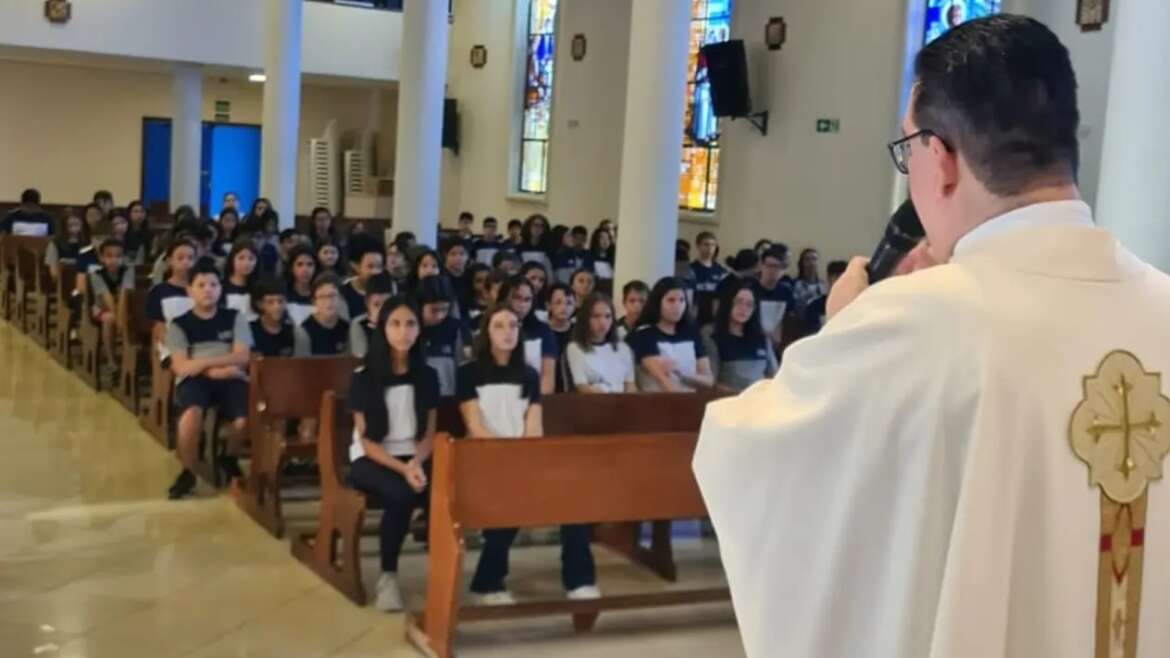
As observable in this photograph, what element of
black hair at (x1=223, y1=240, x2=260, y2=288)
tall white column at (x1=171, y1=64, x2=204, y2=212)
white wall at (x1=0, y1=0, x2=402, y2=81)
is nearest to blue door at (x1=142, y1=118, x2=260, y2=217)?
tall white column at (x1=171, y1=64, x2=204, y2=212)

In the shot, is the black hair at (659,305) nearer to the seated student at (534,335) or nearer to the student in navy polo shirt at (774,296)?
the seated student at (534,335)

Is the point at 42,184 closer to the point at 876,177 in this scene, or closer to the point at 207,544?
the point at 876,177

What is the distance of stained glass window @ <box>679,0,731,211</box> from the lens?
15.2 meters

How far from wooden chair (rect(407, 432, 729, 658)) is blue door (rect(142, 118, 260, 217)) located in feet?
60.3

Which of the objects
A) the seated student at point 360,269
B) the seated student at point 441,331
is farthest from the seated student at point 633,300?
the seated student at point 360,269

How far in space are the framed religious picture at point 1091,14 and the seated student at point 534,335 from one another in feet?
19.3

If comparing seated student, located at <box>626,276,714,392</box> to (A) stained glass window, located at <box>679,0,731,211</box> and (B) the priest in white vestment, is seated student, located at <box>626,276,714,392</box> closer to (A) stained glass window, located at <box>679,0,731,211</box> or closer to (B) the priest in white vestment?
(B) the priest in white vestment

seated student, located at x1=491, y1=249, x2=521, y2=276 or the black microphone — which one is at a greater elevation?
the black microphone

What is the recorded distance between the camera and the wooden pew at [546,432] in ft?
18.3

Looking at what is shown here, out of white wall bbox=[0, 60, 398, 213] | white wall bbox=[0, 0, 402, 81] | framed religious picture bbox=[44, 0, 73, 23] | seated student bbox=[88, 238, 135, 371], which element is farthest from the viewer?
white wall bbox=[0, 60, 398, 213]

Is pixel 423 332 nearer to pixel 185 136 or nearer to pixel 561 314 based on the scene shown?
pixel 561 314

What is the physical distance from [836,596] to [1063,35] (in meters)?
10.3

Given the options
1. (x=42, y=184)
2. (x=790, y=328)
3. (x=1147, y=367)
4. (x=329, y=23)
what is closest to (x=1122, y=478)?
(x=1147, y=367)

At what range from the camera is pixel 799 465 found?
5.29ft
